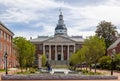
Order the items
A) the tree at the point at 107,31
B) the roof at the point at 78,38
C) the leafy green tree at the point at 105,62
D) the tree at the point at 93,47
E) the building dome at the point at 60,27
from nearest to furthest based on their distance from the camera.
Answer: the tree at the point at 93,47
the leafy green tree at the point at 105,62
the tree at the point at 107,31
the roof at the point at 78,38
the building dome at the point at 60,27

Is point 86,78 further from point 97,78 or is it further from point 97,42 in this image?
point 97,42

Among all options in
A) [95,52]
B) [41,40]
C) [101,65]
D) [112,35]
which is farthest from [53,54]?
[95,52]

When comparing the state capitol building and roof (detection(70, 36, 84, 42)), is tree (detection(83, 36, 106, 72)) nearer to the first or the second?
the state capitol building

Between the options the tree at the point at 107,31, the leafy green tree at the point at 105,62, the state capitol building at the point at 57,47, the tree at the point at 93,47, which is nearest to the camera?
the tree at the point at 93,47

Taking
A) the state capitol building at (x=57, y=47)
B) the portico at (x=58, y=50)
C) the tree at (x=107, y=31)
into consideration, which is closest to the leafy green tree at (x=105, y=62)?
the tree at (x=107, y=31)

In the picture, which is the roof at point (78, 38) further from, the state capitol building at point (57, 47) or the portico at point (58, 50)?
the portico at point (58, 50)

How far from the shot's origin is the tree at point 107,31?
109 meters

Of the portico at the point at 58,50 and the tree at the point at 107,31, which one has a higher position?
the tree at the point at 107,31

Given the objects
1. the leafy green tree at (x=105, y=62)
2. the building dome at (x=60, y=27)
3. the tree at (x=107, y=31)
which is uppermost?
the building dome at (x=60, y=27)

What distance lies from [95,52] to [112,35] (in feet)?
190

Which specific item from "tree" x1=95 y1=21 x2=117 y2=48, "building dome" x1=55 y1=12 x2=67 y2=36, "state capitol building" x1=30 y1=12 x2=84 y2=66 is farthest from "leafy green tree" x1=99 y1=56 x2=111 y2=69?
"building dome" x1=55 y1=12 x2=67 y2=36

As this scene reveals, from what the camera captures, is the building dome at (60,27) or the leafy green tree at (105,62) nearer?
the leafy green tree at (105,62)

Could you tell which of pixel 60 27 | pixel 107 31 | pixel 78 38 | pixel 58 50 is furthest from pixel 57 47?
pixel 107 31

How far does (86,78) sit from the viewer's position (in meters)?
35.1
